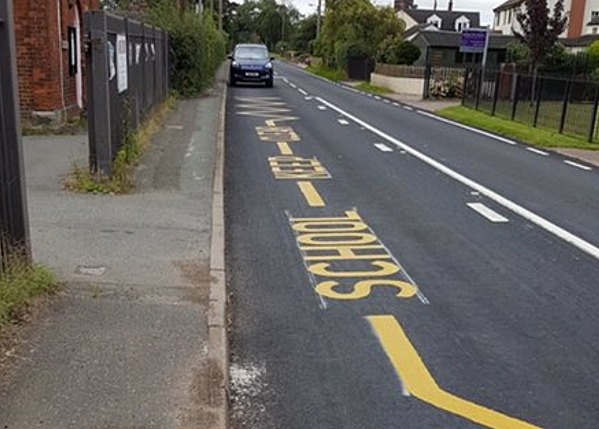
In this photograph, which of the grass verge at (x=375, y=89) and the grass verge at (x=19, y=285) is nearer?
the grass verge at (x=19, y=285)

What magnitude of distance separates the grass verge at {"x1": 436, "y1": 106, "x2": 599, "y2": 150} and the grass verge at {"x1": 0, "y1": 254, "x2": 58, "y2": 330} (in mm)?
13316

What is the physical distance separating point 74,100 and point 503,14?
223ft

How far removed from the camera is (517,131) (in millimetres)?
18547

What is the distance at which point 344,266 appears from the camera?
6.58 meters

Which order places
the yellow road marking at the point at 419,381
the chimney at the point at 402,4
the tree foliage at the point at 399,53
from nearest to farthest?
the yellow road marking at the point at 419,381, the tree foliage at the point at 399,53, the chimney at the point at 402,4

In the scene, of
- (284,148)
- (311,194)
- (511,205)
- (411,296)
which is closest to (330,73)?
(284,148)

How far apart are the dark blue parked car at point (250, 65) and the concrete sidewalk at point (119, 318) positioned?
24.1 meters

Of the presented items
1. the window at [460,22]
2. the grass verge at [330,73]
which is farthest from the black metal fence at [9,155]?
the window at [460,22]

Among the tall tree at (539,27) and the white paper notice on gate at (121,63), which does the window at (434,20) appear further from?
the white paper notice on gate at (121,63)

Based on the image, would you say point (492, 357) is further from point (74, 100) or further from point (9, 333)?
point (74, 100)

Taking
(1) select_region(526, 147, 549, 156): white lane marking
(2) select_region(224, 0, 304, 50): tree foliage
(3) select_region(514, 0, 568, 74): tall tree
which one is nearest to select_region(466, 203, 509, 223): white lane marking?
(1) select_region(526, 147, 549, 156): white lane marking

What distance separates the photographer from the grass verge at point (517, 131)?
16422mm

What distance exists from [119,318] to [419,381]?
2.04m

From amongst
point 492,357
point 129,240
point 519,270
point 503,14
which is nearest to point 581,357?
point 492,357
